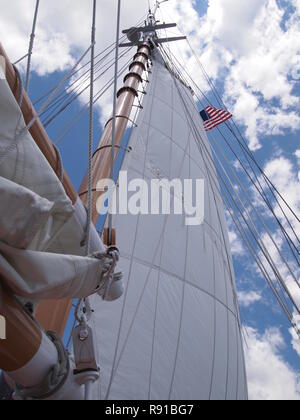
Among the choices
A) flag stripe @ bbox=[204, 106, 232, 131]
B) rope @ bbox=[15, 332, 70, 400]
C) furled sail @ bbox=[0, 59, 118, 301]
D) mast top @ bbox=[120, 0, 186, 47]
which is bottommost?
rope @ bbox=[15, 332, 70, 400]

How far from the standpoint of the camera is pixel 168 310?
326 cm

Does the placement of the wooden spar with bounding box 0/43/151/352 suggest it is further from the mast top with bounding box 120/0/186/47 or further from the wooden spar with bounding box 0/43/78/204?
the mast top with bounding box 120/0/186/47

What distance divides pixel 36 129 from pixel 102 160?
2170 mm

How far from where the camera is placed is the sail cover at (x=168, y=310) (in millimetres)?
2680

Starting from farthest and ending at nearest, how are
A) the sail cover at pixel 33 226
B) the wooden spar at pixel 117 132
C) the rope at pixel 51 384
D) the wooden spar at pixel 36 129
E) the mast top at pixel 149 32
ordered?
the mast top at pixel 149 32 → the wooden spar at pixel 117 132 → the wooden spar at pixel 36 129 → the rope at pixel 51 384 → the sail cover at pixel 33 226

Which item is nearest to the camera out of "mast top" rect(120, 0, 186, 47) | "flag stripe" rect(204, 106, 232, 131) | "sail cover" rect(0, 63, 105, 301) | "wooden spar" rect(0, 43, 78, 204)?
"sail cover" rect(0, 63, 105, 301)

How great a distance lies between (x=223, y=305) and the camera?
4.18m

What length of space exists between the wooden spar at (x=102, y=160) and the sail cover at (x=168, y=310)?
481 millimetres

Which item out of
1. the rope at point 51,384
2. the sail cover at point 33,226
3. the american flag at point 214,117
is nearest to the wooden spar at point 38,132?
the sail cover at point 33,226

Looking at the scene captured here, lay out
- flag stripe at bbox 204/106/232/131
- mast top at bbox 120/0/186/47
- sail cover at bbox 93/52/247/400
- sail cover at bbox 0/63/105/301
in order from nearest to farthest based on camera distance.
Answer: sail cover at bbox 0/63/105/301
sail cover at bbox 93/52/247/400
flag stripe at bbox 204/106/232/131
mast top at bbox 120/0/186/47

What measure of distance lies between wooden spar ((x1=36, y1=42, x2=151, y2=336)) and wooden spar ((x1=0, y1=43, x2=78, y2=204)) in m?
0.96

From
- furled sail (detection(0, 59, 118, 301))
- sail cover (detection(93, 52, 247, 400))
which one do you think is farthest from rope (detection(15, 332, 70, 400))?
sail cover (detection(93, 52, 247, 400))

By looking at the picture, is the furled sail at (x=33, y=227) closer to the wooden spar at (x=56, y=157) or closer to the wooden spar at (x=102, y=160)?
the wooden spar at (x=56, y=157)

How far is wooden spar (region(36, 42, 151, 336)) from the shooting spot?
2.22m
